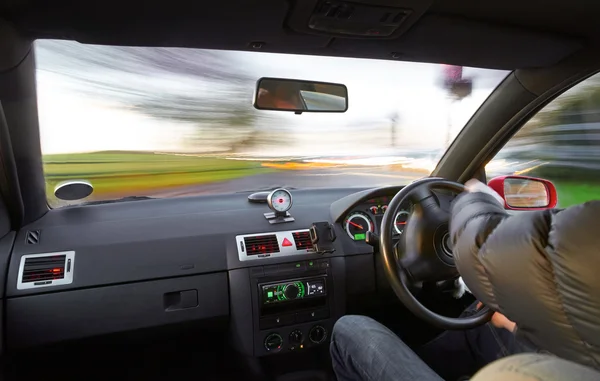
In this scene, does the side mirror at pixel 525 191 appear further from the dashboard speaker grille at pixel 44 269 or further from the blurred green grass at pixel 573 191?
the dashboard speaker grille at pixel 44 269

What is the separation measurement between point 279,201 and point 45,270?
139cm

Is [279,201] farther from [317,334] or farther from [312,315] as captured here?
[317,334]

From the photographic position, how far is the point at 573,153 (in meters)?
3.39

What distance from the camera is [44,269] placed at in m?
2.61

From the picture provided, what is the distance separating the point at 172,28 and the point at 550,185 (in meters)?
2.67

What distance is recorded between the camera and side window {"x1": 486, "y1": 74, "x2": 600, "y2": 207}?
319 cm

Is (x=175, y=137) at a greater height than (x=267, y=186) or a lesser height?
greater

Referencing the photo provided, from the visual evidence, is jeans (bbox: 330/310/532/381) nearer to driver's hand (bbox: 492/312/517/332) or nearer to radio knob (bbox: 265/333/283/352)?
driver's hand (bbox: 492/312/517/332)

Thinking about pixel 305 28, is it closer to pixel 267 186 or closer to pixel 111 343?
pixel 267 186

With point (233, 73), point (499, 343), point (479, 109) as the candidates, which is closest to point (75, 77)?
point (233, 73)

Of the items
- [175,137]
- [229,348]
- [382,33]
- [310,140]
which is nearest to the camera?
[382,33]

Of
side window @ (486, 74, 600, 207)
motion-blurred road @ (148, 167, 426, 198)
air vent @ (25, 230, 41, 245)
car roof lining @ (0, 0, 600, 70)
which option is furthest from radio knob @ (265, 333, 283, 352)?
side window @ (486, 74, 600, 207)

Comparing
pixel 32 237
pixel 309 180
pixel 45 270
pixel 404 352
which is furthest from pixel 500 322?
pixel 32 237

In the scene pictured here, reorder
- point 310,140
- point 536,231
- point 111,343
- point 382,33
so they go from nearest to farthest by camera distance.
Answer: point 536,231 → point 382,33 → point 111,343 → point 310,140
